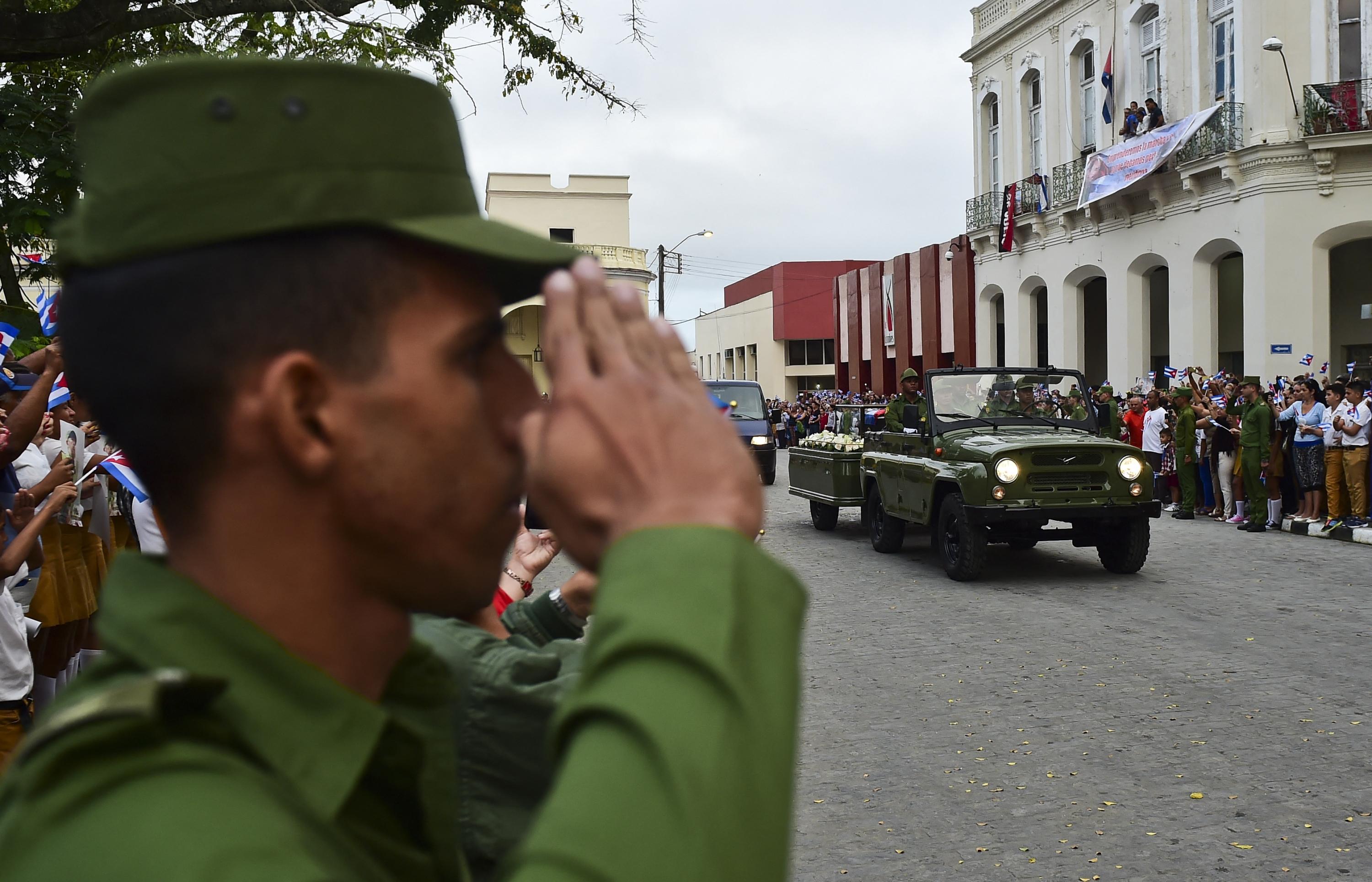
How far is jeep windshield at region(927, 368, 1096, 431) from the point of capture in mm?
12359

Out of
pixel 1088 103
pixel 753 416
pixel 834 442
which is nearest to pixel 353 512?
pixel 834 442

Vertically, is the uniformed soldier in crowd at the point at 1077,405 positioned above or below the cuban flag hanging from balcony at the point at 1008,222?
below

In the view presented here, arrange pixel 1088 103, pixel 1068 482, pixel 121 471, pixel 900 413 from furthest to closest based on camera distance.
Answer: pixel 1088 103, pixel 900 413, pixel 1068 482, pixel 121 471

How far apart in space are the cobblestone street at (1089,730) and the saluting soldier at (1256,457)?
4281 mm

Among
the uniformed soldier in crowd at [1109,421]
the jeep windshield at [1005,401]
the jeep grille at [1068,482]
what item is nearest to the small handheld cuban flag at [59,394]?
the jeep grille at [1068,482]

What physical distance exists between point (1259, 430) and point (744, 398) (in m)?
11.6

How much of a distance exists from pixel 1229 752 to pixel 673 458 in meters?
5.55

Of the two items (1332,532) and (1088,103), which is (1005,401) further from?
(1088,103)

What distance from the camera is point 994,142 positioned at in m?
34.0

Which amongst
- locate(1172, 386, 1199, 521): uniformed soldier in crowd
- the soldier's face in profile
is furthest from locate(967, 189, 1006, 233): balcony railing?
the soldier's face in profile

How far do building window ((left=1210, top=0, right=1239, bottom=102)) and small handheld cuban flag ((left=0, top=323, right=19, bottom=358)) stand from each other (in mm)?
22304

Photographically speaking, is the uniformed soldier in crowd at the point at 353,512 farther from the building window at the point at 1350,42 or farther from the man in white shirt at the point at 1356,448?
the building window at the point at 1350,42

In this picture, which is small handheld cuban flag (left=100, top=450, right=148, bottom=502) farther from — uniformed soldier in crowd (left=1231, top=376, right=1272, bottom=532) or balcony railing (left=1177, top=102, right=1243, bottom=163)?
balcony railing (left=1177, top=102, right=1243, bottom=163)

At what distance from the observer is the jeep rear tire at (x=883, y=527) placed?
13328 millimetres
